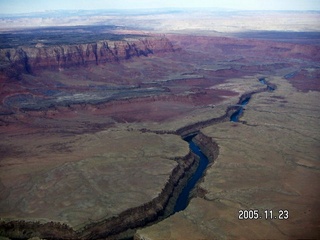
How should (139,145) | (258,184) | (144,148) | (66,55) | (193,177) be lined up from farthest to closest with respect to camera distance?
(66,55), (139,145), (144,148), (193,177), (258,184)

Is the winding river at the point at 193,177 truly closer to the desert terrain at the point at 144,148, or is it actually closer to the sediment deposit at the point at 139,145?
the desert terrain at the point at 144,148

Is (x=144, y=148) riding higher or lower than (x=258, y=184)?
higher

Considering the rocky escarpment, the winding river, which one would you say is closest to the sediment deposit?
the rocky escarpment

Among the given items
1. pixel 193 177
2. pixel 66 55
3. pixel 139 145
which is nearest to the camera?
pixel 193 177

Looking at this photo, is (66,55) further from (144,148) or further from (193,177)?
(193,177)

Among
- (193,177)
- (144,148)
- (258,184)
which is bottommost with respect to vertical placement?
(193,177)

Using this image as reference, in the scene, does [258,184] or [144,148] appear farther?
[144,148]

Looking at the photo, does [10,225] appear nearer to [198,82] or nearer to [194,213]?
[194,213]

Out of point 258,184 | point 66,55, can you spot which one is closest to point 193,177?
point 258,184
